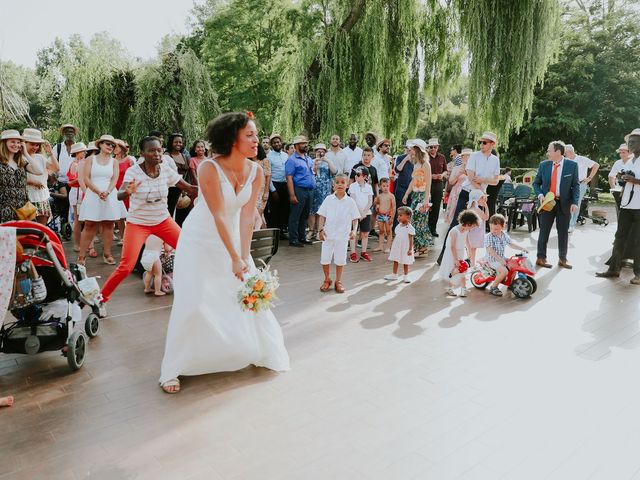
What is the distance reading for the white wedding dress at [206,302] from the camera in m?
3.85

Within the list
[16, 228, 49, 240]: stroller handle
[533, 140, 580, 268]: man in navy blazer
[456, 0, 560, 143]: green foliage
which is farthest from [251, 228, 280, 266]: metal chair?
[456, 0, 560, 143]: green foliage

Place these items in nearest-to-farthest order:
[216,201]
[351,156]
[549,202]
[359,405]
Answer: [359,405] < [216,201] < [549,202] < [351,156]

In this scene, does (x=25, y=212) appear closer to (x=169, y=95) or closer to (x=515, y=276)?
(x=515, y=276)

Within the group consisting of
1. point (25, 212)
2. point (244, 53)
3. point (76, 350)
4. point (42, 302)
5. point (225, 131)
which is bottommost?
point (76, 350)

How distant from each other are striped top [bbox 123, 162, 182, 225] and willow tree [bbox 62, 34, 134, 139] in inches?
435

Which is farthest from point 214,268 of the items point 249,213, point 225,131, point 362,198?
point 362,198

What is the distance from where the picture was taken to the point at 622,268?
8555mm

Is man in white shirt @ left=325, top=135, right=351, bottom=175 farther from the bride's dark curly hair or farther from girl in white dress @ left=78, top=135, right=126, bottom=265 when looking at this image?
the bride's dark curly hair

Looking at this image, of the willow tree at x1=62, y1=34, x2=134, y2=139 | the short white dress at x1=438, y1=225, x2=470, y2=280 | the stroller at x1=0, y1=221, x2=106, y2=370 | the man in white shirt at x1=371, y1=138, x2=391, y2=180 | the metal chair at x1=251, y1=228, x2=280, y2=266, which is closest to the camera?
the stroller at x1=0, y1=221, x2=106, y2=370

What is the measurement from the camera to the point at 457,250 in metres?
7.04

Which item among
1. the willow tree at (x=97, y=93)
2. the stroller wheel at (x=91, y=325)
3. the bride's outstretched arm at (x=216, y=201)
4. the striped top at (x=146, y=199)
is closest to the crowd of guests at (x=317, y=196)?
the striped top at (x=146, y=199)

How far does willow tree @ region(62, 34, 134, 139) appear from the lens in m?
15.0

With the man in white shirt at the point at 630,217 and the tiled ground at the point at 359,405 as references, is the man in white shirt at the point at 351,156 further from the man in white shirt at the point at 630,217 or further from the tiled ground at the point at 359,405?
the tiled ground at the point at 359,405

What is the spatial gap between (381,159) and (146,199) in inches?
247
